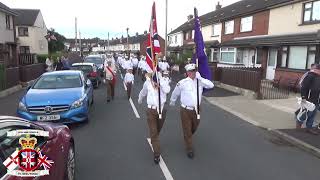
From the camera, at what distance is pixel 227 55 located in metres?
30.9

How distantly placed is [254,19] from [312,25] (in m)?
7.80

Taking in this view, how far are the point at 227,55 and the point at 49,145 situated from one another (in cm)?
2791

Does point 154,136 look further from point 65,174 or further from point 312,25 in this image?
point 312,25

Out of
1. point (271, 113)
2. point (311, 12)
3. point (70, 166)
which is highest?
point (311, 12)

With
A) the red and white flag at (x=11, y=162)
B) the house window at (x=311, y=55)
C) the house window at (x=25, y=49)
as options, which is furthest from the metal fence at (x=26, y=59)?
the red and white flag at (x=11, y=162)

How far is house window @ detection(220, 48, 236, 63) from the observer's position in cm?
2966

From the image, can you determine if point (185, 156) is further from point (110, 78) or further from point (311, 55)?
point (311, 55)

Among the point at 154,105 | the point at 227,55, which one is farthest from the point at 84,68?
the point at 227,55

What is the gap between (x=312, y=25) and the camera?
19.1 meters

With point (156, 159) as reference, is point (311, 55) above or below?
above

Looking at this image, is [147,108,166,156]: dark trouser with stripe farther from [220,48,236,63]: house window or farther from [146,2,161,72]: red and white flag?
[220,48,236,63]: house window

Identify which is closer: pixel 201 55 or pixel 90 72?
pixel 201 55

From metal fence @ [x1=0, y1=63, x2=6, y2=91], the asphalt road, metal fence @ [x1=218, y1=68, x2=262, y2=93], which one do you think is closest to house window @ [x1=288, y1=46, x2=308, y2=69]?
metal fence @ [x1=218, y1=68, x2=262, y2=93]

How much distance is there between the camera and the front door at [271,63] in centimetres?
2236
